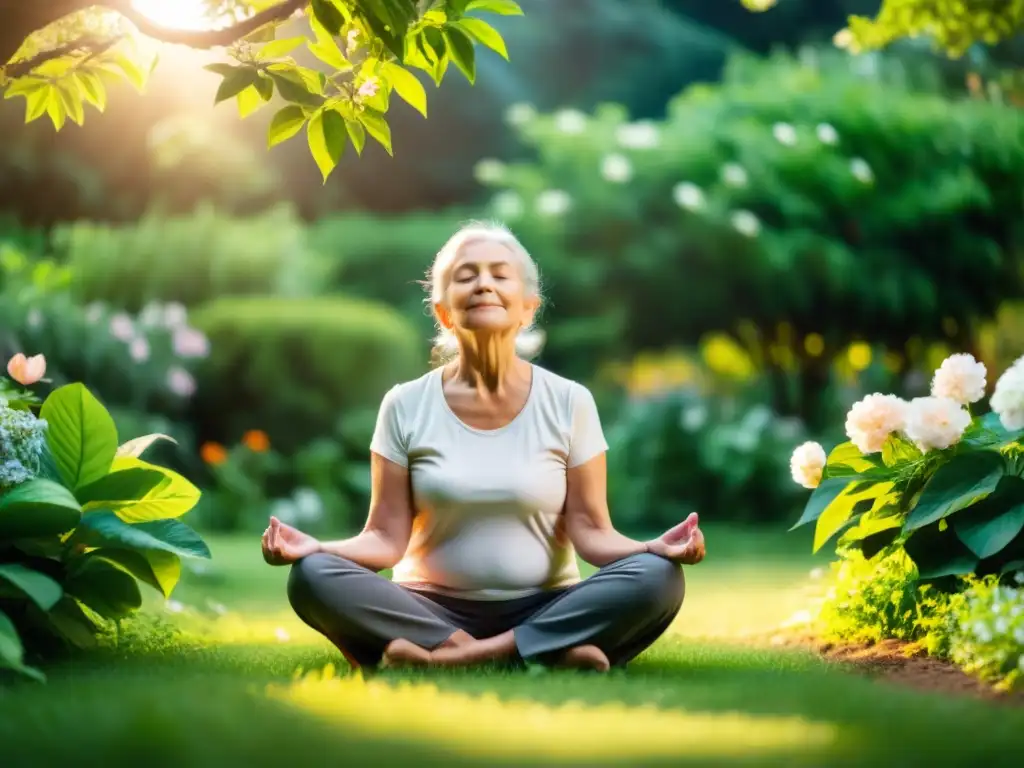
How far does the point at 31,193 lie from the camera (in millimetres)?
15609

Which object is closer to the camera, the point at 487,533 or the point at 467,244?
the point at 487,533

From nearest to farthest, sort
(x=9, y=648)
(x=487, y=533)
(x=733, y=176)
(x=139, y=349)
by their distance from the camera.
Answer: (x=9, y=648) → (x=487, y=533) → (x=139, y=349) → (x=733, y=176)

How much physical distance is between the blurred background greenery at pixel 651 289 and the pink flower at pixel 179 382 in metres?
0.02

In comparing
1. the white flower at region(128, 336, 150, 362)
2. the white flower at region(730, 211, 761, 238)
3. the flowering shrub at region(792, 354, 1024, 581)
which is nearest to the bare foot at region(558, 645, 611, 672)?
the flowering shrub at region(792, 354, 1024, 581)

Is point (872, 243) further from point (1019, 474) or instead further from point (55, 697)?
point (55, 697)

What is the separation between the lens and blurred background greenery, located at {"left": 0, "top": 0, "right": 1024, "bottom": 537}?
938 centimetres

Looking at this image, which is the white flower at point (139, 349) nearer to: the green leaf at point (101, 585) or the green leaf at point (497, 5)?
the green leaf at point (101, 585)

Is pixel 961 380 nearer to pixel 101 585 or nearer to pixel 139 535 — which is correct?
pixel 139 535

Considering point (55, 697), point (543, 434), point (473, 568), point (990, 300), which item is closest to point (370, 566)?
point (473, 568)

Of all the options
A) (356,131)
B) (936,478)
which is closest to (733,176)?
(936,478)

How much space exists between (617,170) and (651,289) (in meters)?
0.99

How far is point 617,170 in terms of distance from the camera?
10.9 meters

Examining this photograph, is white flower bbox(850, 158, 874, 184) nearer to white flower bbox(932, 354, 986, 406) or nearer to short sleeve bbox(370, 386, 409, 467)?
white flower bbox(932, 354, 986, 406)

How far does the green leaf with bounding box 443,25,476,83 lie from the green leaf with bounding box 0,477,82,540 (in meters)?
1.45
